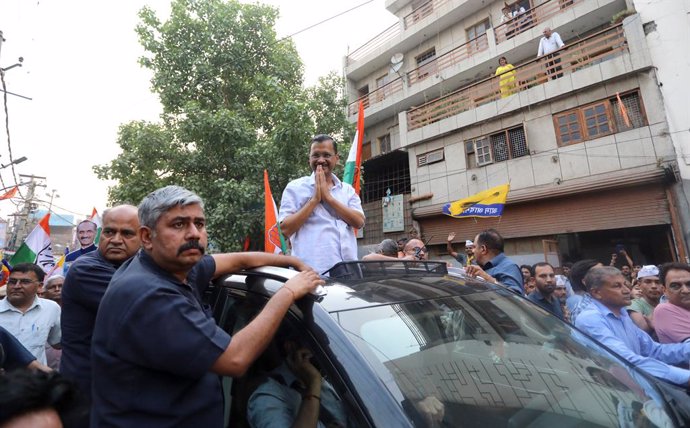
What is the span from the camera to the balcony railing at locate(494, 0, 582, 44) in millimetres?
10625

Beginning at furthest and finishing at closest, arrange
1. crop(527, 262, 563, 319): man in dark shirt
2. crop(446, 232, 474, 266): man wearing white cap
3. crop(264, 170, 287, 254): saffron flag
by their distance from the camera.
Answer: crop(446, 232, 474, 266): man wearing white cap, crop(264, 170, 287, 254): saffron flag, crop(527, 262, 563, 319): man in dark shirt

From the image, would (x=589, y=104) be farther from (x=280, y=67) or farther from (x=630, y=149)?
(x=280, y=67)

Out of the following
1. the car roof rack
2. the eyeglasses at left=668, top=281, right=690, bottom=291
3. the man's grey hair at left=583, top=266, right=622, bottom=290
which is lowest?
the eyeglasses at left=668, top=281, right=690, bottom=291

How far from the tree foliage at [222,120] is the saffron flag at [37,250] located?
2.39m

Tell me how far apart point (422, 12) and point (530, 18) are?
472cm

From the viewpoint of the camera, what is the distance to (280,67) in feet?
34.1

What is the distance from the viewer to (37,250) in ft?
20.9

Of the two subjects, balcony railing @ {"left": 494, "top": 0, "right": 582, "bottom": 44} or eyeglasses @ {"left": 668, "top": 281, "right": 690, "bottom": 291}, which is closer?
eyeglasses @ {"left": 668, "top": 281, "right": 690, "bottom": 291}

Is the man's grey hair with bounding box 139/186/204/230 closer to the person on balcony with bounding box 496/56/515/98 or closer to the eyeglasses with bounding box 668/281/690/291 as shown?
the eyeglasses with bounding box 668/281/690/291

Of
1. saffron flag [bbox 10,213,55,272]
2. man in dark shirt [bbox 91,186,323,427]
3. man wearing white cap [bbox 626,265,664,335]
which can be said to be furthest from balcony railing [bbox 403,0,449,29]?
man in dark shirt [bbox 91,186,323,427]

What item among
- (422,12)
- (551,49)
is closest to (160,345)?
(551,49)

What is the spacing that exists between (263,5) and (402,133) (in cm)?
605

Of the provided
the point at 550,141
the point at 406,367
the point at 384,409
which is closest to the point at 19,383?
the point at 384,409

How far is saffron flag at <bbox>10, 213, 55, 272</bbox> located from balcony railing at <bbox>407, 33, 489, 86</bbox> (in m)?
12.1
